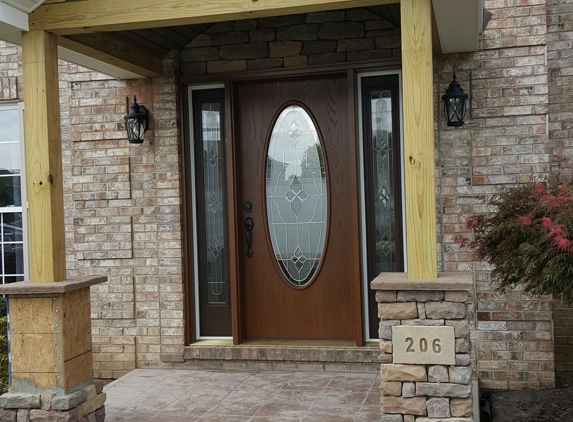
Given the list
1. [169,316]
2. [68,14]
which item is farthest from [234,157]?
[68,14]

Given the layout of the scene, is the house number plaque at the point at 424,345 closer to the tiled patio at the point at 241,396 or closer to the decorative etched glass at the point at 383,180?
the tiled patio at the point at 241,396

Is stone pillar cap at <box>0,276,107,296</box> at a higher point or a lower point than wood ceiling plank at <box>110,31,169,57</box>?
lower

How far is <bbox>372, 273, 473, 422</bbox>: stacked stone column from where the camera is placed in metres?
4.01

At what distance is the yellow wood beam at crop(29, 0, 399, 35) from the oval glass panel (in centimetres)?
182

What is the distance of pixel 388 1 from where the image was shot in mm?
4293

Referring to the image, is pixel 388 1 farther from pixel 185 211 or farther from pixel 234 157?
pixel 185 211

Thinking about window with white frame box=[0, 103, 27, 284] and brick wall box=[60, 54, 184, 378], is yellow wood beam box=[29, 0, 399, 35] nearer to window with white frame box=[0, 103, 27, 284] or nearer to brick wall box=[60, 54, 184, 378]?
brick wall box=[60, 54, 184, 378]

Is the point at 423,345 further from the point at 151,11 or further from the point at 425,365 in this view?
the point at 151,11

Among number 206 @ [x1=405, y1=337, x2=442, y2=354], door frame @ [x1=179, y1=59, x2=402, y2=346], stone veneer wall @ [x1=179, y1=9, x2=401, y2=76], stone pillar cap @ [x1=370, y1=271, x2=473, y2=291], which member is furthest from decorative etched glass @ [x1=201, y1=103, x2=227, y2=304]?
number 206 @ [x1=405, y1=337, x2=442, y2=354]

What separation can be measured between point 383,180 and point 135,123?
2.09 m

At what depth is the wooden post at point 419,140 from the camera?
4.11 metres

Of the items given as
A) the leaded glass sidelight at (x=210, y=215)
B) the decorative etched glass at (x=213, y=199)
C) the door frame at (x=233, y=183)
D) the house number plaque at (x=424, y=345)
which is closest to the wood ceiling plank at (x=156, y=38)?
the door frame at (x=233, y=183)

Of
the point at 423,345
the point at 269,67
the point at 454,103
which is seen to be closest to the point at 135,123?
the point at 269,67

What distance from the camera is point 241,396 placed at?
5316 mm
